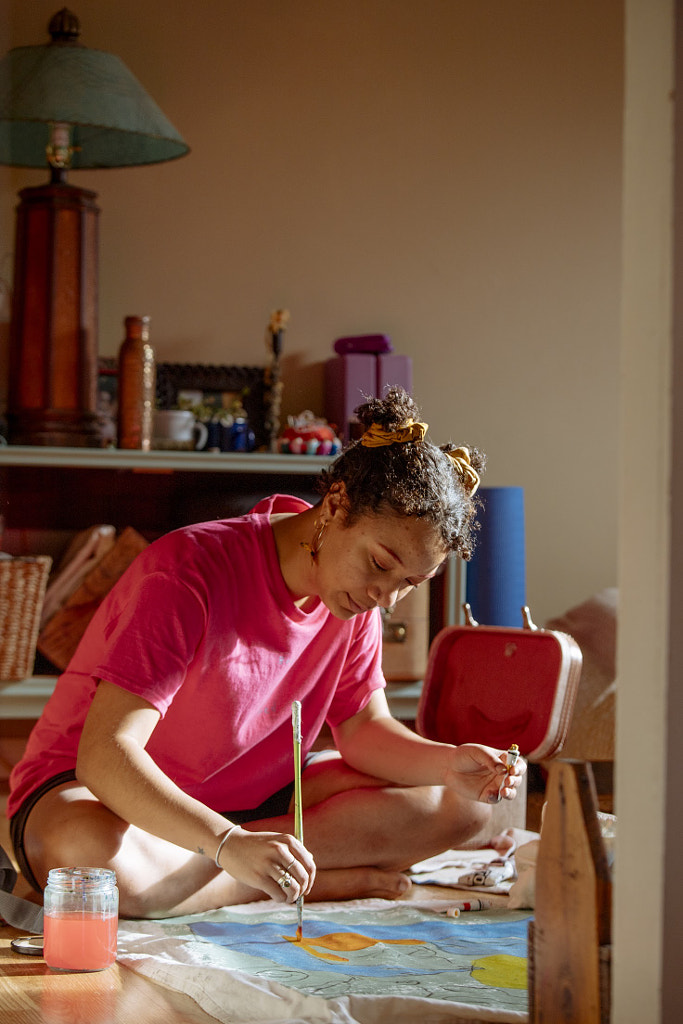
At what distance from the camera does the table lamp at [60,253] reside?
2.56m

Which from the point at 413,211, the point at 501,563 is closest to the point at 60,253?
the point at 413,211

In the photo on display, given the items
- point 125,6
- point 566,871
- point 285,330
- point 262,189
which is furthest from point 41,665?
point 566,871

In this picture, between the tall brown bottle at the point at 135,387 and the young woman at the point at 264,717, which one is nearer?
the young woman at the point at 264,717

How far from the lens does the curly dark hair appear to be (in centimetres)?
148

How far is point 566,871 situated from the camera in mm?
989

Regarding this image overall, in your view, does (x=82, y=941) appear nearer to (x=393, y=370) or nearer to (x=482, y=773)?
(x=482, y=773)

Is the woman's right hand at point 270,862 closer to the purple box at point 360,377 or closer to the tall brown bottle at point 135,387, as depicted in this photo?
the tall brown bottle at point 135,387

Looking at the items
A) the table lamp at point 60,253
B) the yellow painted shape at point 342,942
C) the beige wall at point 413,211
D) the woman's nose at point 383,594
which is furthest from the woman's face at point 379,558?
the beige wall at point 413,211

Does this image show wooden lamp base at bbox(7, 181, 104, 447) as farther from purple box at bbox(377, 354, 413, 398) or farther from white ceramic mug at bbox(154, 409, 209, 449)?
purple box at bbox(377, 354, 413, 398)

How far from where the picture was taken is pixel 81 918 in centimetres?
139

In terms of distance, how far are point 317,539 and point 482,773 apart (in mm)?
412

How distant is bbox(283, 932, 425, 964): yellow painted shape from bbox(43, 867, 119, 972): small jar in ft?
0.81

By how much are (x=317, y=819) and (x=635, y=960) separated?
37.6 inches

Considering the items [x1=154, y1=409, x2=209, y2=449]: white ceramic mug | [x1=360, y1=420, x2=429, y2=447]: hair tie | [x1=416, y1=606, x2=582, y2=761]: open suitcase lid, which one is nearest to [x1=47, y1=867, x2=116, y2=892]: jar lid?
[x1=360, y1=420, x2=429, y2=447]: hair tie
